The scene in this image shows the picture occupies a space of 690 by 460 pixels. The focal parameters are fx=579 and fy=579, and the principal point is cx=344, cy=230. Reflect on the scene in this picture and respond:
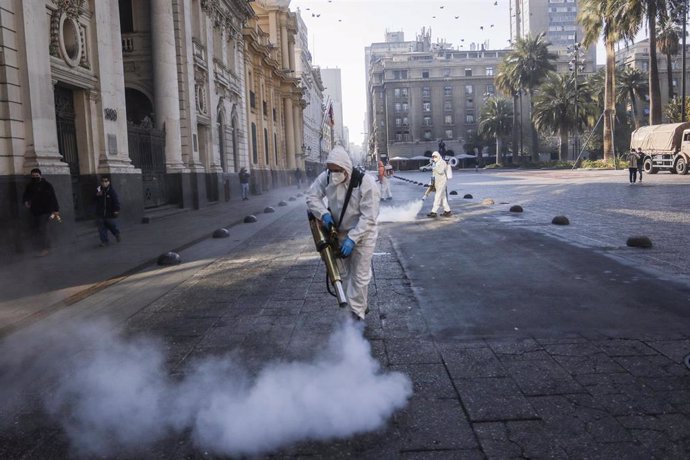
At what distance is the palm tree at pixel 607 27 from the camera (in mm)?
38250

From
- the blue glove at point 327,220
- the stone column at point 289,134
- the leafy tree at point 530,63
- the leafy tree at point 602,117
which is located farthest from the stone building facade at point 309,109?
the blue glove at point 327,220

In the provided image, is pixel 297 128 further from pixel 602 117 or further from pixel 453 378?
pixel 453 378

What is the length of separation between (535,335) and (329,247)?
188 cm

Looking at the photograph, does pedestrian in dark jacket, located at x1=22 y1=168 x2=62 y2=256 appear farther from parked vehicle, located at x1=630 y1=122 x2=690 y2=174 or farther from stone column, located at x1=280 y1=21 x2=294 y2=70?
stone column, located at x1=280 y1=21 x2=294 y2=70

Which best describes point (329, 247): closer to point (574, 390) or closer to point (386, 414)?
point (386, 414)

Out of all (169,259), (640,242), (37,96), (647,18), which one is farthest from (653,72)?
(37,96)

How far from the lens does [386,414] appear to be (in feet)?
11.1

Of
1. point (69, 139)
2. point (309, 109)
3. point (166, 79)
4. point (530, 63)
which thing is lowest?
point (69, 139)

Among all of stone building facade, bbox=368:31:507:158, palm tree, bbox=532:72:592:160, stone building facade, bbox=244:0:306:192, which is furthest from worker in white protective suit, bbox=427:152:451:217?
stone building facade, bbox=368:31:507:158

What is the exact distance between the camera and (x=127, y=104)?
73.1 feet

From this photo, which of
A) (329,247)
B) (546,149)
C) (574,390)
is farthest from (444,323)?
(546,149)

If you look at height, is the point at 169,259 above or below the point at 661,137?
below

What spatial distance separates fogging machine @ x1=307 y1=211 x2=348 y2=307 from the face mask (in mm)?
363

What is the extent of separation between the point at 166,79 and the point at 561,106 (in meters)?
49.7
